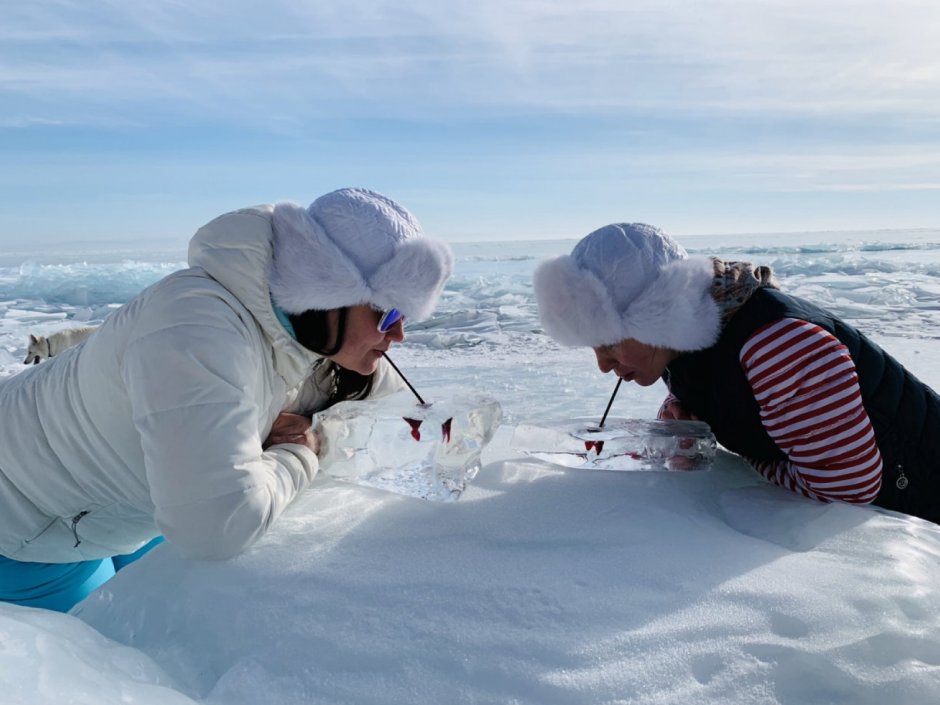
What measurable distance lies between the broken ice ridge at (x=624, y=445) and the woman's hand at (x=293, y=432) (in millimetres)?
624

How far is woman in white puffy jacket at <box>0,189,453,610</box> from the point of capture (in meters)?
1.71

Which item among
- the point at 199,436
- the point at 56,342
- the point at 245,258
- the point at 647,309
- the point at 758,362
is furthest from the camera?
the point at 56,342

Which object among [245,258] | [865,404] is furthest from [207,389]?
[865,404]

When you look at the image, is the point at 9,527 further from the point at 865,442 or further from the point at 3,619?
the point at 865,442

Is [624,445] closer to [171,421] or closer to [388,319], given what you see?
[388,319]

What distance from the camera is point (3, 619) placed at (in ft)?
4.33

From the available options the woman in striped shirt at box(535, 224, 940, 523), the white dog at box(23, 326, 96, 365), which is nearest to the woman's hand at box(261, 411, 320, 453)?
the woman in striped shirt at box(535, 224, 940, 523)

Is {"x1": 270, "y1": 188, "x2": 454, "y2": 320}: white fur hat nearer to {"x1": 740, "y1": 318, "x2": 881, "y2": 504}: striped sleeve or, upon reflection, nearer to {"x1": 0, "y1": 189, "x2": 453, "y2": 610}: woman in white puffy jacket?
{"x1": 0, "y1": 189, "x2": 453, "y2": 610}: woman in white puffy jacket

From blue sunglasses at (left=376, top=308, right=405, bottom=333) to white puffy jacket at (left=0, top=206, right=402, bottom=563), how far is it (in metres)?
0.22

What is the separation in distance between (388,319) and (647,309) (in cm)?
75

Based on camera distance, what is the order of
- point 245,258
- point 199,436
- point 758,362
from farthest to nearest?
point 758,362 < point 245,258 < point 199,436

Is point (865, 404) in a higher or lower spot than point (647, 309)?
lower

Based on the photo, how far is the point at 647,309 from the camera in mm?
2289

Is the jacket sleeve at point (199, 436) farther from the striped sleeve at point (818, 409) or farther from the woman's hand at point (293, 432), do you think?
the striped sleeve at point (818, 409)
